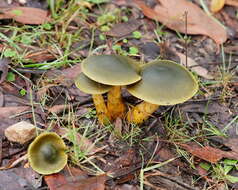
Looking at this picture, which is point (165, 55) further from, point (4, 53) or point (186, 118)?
point (4, 53)

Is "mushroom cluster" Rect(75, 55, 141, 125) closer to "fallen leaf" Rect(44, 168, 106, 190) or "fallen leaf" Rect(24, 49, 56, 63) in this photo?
"fallen leaf" Rect(44, 168, 106, 190)

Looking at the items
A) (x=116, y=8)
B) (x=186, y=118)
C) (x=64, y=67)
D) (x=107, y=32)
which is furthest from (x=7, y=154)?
(x=116, y=8)

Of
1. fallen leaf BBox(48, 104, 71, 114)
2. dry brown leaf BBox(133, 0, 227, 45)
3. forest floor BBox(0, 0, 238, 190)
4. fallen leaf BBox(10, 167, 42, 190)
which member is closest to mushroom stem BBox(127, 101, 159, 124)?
forest floor BBox(0, 0, 238, 190)

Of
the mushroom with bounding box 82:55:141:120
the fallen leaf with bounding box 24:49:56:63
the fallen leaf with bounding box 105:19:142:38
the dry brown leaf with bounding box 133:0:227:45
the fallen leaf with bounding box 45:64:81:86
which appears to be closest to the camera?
the mushroom with bounding box 82:55:141:120

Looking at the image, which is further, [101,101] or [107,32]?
[107,32]

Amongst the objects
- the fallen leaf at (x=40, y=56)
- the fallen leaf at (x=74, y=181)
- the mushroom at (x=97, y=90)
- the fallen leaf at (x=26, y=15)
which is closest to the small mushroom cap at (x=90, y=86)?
the mushroom at (x=97, y=90)

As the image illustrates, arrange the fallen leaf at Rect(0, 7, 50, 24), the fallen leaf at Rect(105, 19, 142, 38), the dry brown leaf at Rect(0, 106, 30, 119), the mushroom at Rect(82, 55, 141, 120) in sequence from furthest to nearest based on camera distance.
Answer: the fallen leaf at Rect(105, 19, 142, 38), the fallen leaf at Rect(0, 7, 50, 24), the dry brown leaf at Rect(0, 106, 30, 119), the mushroom at Rect(82, 55, 141, 120)

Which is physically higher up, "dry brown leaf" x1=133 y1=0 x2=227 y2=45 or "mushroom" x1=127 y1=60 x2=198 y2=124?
"mushroom" x1=127 y1=60 x2=198 y2=124

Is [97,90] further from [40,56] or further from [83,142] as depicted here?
[40,56]
